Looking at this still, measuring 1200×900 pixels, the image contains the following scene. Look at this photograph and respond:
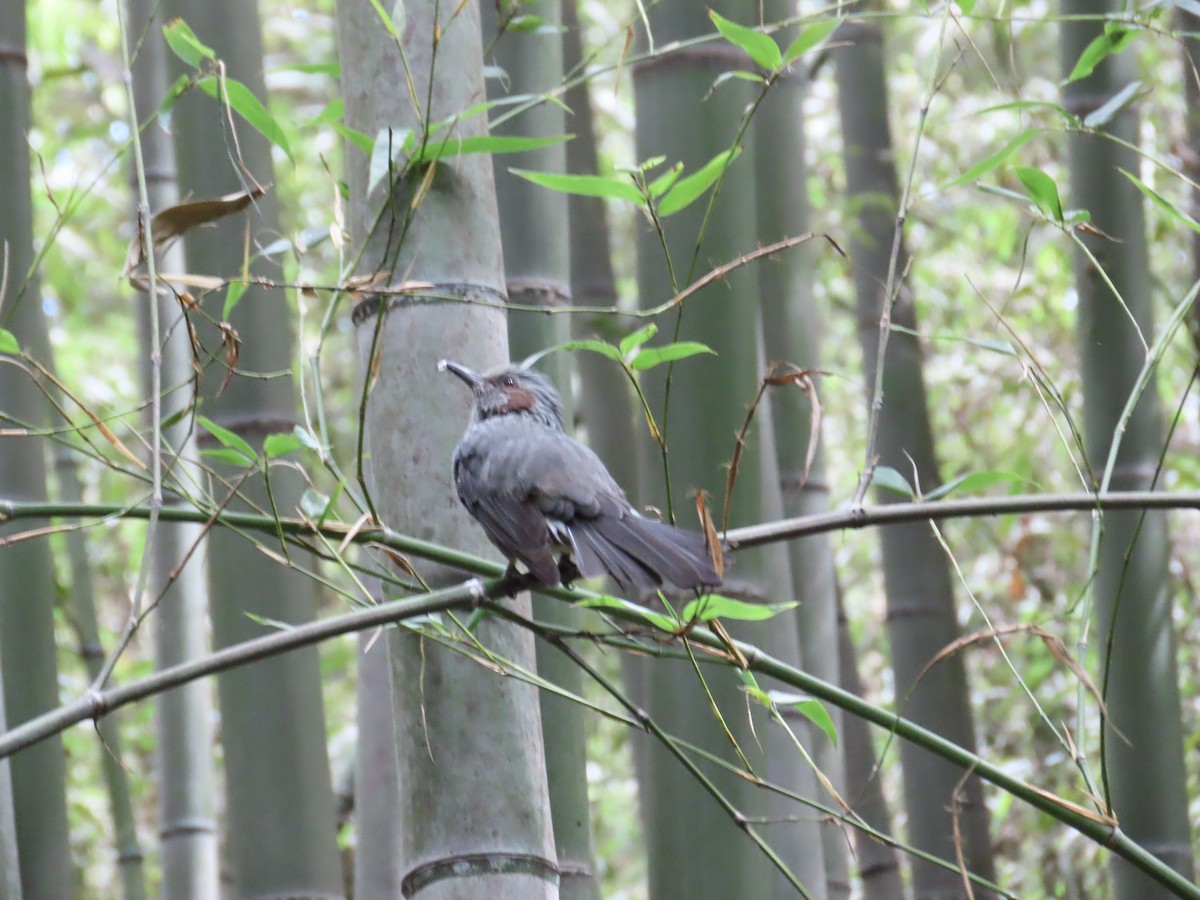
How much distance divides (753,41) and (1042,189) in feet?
1.13

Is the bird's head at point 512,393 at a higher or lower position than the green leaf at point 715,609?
higher

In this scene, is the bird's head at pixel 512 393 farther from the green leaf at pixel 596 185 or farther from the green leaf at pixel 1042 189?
the green leaf at pixel 1042 189

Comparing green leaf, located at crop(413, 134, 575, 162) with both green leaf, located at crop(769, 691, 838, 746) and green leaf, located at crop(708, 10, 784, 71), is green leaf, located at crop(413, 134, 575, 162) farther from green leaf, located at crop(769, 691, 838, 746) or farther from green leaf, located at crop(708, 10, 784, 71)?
green leaf, located at crop(769, 691, 838, 746)

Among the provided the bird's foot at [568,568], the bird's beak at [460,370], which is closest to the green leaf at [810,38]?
the bird's beak at [460,370]

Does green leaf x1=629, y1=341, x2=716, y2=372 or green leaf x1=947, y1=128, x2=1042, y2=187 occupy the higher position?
green leaf x1=947, y1=128, x2=1042, y2=187

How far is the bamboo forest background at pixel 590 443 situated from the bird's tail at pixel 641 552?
0.06 meters

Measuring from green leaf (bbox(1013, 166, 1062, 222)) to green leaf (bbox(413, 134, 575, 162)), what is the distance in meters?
0.47

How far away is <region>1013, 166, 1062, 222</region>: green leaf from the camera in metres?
1.43

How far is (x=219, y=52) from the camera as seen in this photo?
2318 millimetres

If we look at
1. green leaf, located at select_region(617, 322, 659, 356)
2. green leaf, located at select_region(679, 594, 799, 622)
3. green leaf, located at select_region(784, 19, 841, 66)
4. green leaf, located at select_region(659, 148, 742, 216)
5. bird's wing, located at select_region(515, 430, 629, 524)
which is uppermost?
green leaf, located at select_region(784, 19, 841, 66)

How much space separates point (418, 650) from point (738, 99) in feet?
3.39

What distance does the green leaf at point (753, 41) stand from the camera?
53.8 inches

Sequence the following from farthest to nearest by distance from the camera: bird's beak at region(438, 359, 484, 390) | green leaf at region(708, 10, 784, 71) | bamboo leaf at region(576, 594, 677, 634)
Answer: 1. bird's beak at region(438, 359, 484, 390)
2. green leaf at region(708, 10, 784, 71)
3. bamboo leaf at region(576, 594, 677, 634)

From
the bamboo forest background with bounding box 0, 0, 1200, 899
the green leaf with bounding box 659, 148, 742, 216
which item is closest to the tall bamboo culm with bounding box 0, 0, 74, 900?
the bamboo forest background with bounding box 0, 0, 1200, 899
